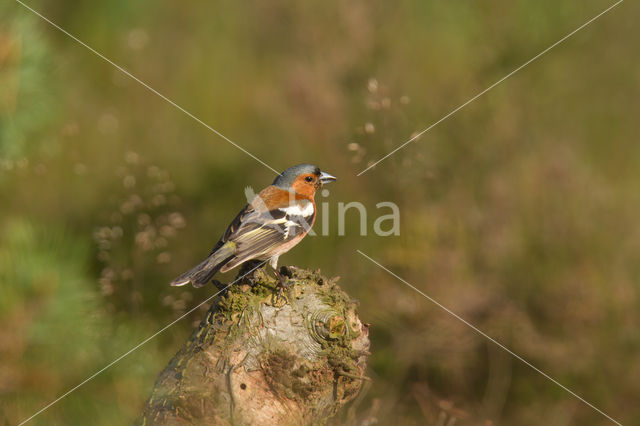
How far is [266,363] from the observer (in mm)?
2527

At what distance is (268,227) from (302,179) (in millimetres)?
880

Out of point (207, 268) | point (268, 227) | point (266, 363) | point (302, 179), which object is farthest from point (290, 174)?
point (266, 363)

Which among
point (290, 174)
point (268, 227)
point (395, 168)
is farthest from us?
point (395, 168)

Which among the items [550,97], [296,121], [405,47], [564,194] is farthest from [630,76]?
[296,121]

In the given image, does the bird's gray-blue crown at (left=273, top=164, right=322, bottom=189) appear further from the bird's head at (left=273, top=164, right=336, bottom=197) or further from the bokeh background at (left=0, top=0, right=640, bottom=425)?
the bokeh background at (left=0, top=0, right=640, bottom=425)

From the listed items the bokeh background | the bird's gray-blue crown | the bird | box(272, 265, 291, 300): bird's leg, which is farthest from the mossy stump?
the bokeh background

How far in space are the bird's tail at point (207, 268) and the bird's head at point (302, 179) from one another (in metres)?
0.99

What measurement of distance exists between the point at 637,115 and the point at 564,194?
1.87 metres

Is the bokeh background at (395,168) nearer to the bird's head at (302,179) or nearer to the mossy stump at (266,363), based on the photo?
the bird's head at (302,179)

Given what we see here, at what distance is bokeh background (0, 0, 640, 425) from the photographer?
208 inches

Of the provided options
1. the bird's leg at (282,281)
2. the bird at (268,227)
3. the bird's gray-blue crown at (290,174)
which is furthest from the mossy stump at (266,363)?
the bird's gray-blue crown at (290,174)

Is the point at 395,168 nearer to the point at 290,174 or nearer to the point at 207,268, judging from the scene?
the point at 290,174

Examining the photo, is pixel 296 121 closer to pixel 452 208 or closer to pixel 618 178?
pixel 452 208

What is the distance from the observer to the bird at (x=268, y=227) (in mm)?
3301
